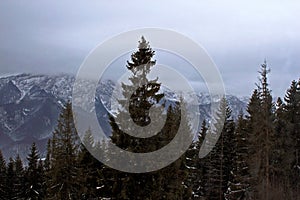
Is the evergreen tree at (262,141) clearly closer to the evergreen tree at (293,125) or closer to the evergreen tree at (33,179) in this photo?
the evergreen tree at (293,125)

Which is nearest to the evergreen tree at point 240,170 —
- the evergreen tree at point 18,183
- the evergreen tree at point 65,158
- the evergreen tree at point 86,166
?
the evergreen tree at point 86,166

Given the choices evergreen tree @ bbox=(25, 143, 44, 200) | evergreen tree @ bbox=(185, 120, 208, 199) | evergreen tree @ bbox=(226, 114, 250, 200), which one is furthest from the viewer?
evergreen tree @ bbox=(25, 143, 44, 200)

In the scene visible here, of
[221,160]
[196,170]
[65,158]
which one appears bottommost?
[196,170]

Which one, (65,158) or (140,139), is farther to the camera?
(65,158)

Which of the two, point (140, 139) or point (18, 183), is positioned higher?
point (140, 139)

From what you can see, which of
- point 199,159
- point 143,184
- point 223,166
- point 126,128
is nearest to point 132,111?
point 126,128

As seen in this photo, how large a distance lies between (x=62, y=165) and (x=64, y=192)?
2315 mm

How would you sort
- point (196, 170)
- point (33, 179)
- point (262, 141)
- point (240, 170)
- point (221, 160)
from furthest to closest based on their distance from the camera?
point (33, 179), point (196, 170), point (221, 160), point (240, 170), point (262, 141)

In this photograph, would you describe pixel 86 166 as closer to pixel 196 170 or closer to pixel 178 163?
pixel 178 163

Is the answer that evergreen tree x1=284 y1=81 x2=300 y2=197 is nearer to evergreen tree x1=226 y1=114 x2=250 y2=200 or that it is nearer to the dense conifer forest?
the dense conifer forest

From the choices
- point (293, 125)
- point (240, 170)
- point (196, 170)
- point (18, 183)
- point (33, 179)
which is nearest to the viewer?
point (240, 170)

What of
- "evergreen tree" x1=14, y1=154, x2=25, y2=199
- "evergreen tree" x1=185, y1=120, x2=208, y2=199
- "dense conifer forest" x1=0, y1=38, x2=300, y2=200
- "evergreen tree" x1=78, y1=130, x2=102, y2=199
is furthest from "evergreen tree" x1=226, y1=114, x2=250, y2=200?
"evergreen tree" x1=14, y1=154, x2=25, y2=199

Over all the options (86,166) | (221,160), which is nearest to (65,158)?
(86,166)

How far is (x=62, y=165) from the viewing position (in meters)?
36.6
